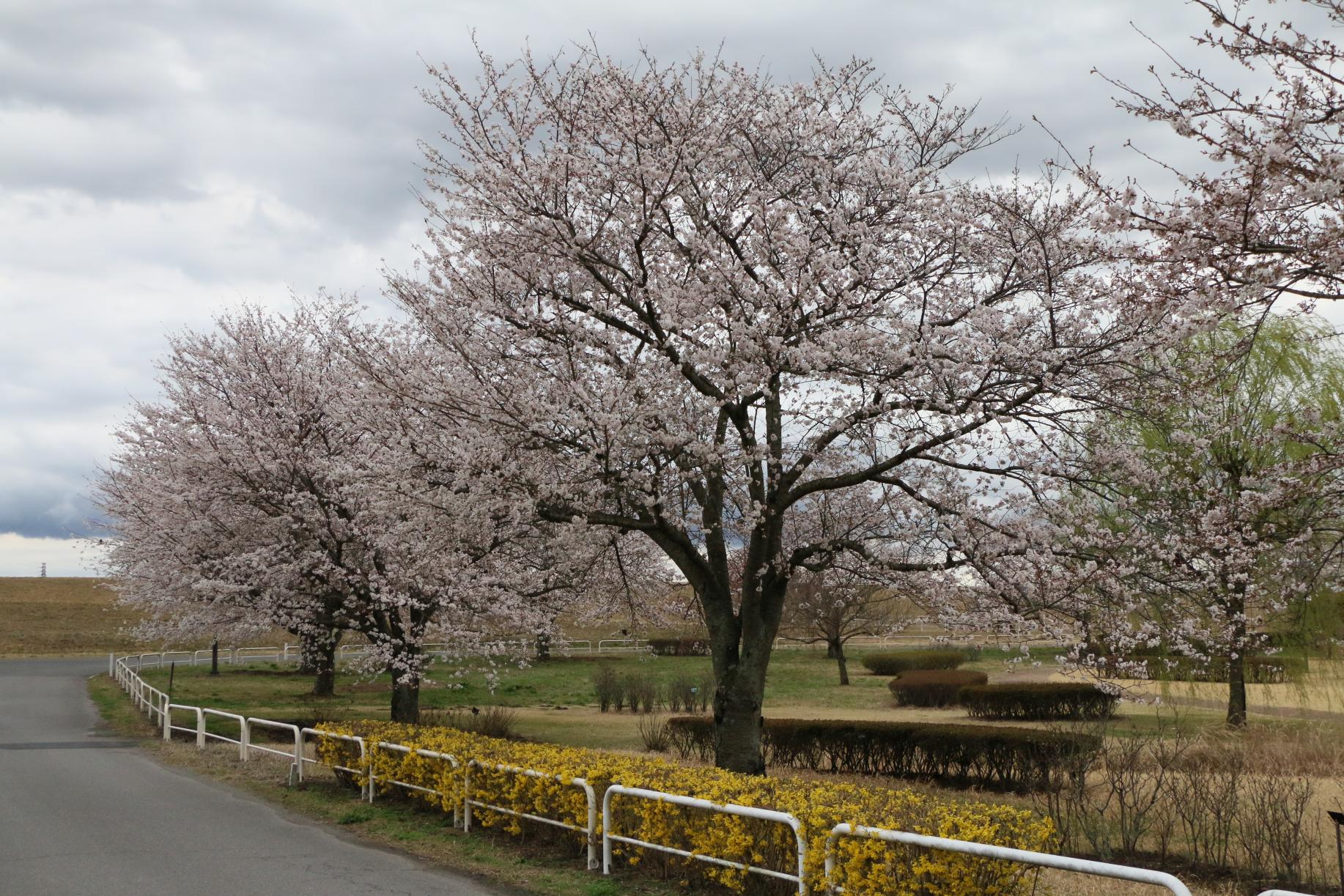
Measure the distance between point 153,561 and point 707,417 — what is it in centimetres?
1739

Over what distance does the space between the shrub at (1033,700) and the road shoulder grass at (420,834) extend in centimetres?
1866

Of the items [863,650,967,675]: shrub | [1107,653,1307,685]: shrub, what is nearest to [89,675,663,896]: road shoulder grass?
[1107,653,1307,685]: shrub

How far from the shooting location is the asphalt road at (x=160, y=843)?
27.7 ft

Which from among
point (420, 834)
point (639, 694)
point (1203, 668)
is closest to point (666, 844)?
point (420, 834)

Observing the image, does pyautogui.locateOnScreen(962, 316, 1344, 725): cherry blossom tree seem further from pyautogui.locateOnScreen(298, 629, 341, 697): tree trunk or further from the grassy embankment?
pyautogui.locateOnScreen(298, 629, 341, 697): tree trunk

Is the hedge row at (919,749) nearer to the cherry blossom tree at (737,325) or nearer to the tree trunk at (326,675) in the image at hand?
the cherry blossom tree at (737,325)

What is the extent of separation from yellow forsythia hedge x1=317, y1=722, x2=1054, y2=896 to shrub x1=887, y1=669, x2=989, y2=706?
825 inches

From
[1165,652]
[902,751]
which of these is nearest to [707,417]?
[902,751]

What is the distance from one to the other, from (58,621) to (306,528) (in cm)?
5420

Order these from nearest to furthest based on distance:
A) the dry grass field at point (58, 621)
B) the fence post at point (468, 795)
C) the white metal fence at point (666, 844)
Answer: the white metal fence at point (666, 844), the fence post at point (468, 795), the dry grass field at point (58, 621)

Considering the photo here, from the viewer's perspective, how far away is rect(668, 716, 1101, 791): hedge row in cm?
1476

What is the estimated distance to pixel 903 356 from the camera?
1112 centimetres

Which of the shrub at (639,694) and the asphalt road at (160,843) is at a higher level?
the asphalt road at (160,843)

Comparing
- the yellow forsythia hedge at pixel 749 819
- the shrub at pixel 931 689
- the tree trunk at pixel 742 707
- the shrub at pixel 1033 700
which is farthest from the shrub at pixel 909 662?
the yellow forsythia hedge at pixel 749 819
